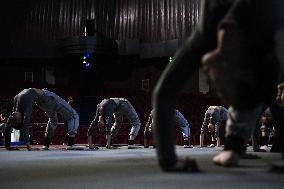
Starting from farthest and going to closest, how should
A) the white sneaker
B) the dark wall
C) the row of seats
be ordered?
the dark wall < the row of seats < the white sneaker

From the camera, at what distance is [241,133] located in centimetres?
238

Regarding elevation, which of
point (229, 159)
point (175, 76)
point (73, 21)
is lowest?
point (229, 159)

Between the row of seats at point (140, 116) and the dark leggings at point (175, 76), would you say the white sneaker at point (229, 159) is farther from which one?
the row of seats at point (140, 116)

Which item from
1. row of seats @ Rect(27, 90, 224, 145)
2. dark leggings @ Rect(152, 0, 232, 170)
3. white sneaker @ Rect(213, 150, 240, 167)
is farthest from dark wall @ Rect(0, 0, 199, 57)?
dark leggings @ Rect(152, 0, 232, 170)

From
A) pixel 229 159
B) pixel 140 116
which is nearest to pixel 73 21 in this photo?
pixel 140 116

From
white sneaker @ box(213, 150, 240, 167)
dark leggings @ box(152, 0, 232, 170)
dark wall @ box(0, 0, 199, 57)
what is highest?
dark wall @ box(0, 0, 199, 57)

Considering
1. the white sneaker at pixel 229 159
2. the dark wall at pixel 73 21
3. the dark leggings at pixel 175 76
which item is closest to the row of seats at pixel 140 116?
the dark wall at pixel 73 21

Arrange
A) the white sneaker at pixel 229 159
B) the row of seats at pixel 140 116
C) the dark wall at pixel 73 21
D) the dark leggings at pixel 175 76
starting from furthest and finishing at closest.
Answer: the dark wall at pixel 73 21, the row of seats at pixel 140 116, the white sneaker at pixel 229 159, the dark leggings at pixel 175 76

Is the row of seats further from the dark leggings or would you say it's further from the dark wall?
the dark leggings

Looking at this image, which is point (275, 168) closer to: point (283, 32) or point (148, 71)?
Result: point (283, 32)

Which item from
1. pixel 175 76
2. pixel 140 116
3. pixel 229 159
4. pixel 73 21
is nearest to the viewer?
pixel 175 76

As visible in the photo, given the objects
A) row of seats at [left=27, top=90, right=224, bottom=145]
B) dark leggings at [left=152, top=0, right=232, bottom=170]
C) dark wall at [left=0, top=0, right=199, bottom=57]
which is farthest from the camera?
dark wall at [left=0, top=0, right=199, bottom=57]

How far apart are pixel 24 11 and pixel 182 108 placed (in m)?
7.52

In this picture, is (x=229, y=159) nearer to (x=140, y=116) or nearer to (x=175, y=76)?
(x=175, y=76)
